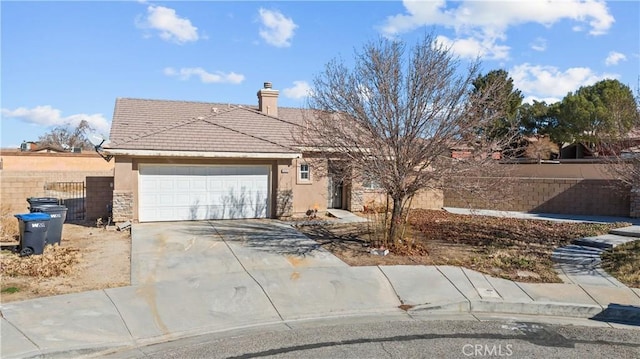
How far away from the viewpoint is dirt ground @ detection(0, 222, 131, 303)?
26.5 feet

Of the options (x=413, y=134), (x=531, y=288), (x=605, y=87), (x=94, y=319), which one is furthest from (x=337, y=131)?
(x=605, y=87)

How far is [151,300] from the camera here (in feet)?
25.7

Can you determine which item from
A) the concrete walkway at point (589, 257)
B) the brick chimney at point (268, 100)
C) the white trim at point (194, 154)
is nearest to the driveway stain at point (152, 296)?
the white trim at point (194, 154)

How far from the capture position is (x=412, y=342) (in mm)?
6473

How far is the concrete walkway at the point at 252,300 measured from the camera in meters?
6.55

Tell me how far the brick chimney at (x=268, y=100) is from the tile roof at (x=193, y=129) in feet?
4.04

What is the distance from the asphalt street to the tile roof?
8.42 metres

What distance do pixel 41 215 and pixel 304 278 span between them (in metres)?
6.04

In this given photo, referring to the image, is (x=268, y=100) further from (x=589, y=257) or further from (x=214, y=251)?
(x=589, y=257)

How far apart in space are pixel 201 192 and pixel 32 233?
6.53 meters

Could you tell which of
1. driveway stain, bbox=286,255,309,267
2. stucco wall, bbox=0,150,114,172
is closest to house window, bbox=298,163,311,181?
driveway stain, bbox=286,255,309,267

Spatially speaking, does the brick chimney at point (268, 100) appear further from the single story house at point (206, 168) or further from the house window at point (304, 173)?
the house window at point (304, 173)

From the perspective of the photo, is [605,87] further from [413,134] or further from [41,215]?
[41,215]

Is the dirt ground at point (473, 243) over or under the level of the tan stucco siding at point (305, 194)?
under
